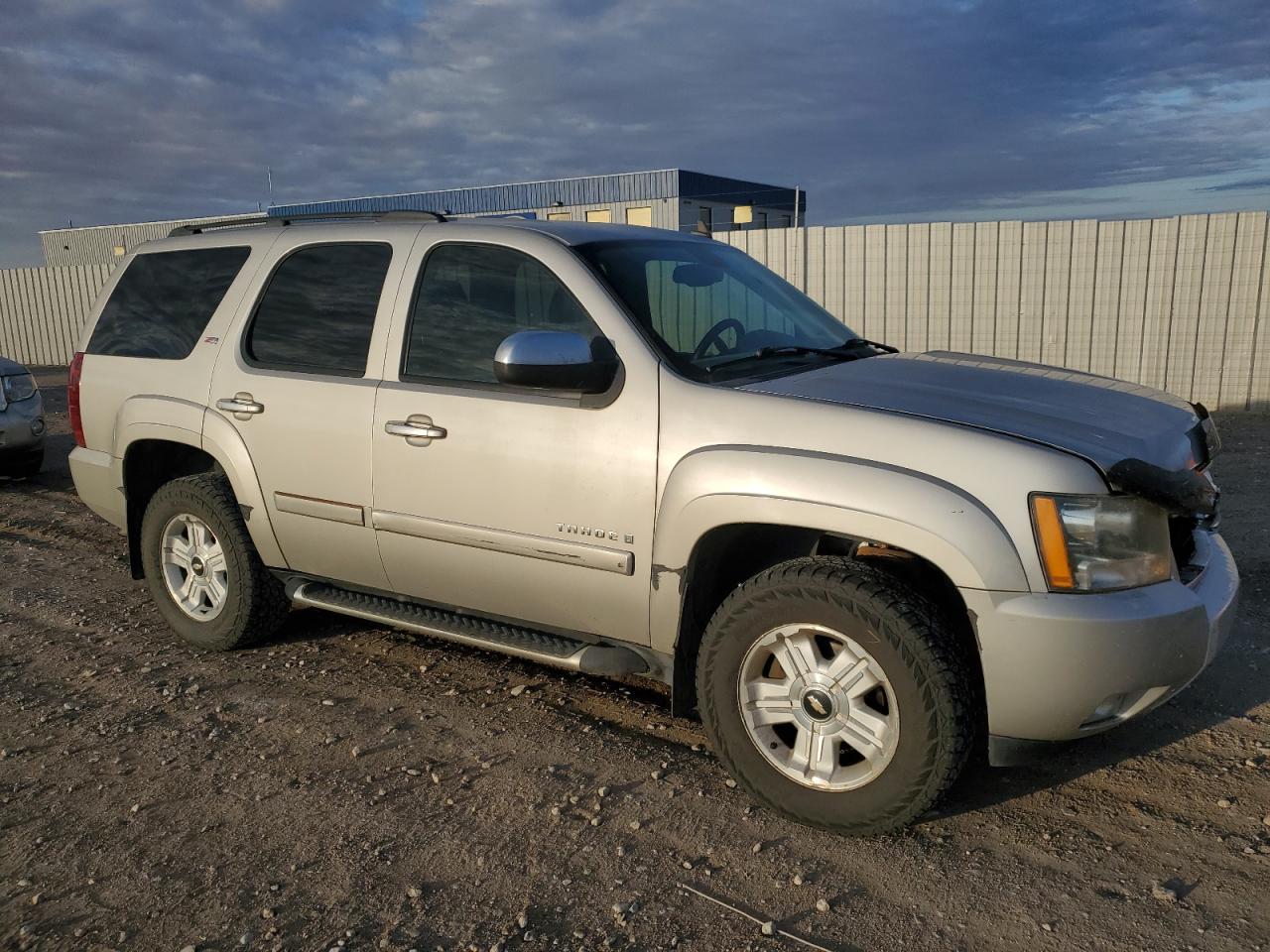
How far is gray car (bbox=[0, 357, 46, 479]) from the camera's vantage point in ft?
27.7

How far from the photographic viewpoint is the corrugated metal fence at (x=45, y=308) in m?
19.4

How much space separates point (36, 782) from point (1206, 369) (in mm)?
11435

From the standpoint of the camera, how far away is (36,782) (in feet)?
11.6

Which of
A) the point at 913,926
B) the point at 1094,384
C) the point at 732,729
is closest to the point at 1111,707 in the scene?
the point at 913,926

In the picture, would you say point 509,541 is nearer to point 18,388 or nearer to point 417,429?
point 417,429

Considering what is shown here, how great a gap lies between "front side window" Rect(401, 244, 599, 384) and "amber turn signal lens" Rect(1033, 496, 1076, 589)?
1.67m

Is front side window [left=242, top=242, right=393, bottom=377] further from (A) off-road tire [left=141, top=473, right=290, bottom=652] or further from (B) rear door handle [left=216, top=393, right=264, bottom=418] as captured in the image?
(A) off-road tire [left=141, top=473, right=290, bottom=652]

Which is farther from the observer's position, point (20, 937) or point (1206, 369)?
point (1206, 369)

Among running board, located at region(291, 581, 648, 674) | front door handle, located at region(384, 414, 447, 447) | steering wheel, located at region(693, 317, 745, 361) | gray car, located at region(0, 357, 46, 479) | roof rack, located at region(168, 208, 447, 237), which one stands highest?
roof rack, located at region(168, 208, 447, 237)

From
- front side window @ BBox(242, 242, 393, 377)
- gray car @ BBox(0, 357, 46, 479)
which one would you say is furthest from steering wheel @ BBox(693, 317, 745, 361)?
gray car @ BBox(0, 357, 46, 479)

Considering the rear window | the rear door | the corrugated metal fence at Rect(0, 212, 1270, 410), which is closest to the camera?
the rear door

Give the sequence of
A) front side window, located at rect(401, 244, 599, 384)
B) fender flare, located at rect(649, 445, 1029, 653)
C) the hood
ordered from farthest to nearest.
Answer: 1. front side window, located at rect(401, 244, 599, 384)
2. the hood
3. fender flare, located at rect(649, 445, 1029, 653)

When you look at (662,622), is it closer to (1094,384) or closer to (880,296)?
(1094,384)

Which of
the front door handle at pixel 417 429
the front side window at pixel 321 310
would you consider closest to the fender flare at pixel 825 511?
the front door handle at pixel 417 429
